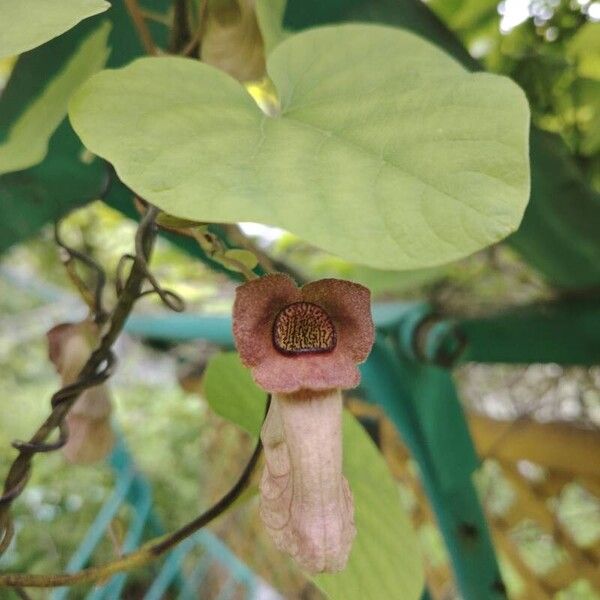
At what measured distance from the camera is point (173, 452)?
114 inches

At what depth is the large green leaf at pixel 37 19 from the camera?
0.30 meters

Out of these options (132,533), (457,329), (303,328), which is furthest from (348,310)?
(132,533)

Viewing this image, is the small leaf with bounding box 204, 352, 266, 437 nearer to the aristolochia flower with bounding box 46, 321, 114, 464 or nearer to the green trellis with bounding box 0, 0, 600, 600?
the aristolochia flower with bounding box 46, 321, 114, 464

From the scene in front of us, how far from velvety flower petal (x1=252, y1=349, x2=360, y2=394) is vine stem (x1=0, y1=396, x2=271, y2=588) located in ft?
0.46

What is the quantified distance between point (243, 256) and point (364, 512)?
0.21 m

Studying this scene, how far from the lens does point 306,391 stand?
293mm

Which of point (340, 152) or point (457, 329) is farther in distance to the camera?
point (457, 329)

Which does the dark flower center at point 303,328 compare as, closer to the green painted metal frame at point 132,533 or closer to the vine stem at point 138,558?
the vine stem at point 138,558

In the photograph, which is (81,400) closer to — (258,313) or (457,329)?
(258,313)

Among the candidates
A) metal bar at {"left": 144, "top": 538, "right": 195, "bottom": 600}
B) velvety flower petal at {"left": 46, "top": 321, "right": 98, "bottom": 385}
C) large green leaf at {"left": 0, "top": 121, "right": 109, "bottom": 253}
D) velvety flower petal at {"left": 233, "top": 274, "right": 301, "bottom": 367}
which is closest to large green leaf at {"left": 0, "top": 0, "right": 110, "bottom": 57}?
velvety flower petal at {"left": 233, "top": 274, "right": 301, "bottom": 367}

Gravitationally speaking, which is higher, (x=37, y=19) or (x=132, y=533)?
(x=37, y=19)

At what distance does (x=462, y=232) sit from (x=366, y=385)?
548 millimetres

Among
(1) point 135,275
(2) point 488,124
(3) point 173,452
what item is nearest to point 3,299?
(3) point 173,452

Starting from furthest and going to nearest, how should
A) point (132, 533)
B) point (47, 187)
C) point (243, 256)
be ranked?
point (132, 533) → point (47, 187) → point (243, 256)
